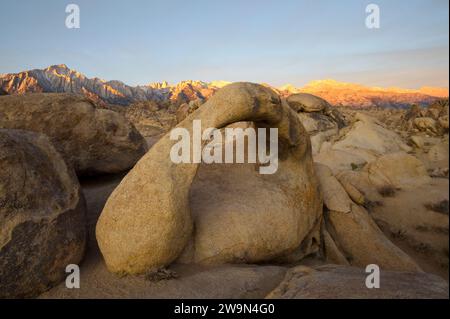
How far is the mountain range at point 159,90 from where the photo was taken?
35.3 meters

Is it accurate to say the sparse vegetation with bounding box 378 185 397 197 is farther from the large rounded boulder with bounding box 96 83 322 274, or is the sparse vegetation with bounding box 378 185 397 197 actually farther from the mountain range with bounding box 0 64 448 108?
the mountain range with bounding box 0 64 448 108

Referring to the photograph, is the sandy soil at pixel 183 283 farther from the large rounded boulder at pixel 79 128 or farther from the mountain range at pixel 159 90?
the mountain range at pixel 159 90

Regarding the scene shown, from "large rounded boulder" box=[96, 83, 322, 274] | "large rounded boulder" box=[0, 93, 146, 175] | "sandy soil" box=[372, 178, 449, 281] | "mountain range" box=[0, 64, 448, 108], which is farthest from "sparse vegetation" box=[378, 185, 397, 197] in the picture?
"mountain range" box=[0, 64, 448, 108]

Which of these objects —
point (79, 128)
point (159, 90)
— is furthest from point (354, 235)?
point (159, 90)

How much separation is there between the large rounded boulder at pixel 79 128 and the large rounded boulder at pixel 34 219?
1294 mm

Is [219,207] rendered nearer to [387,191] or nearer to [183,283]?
[183,283]

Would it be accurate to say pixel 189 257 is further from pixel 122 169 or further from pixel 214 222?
pixel 122 169

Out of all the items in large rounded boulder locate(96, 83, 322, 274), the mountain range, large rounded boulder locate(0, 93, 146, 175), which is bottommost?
large rounded boulder locate(96, 83, 322, 274)

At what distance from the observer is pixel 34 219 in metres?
2.54

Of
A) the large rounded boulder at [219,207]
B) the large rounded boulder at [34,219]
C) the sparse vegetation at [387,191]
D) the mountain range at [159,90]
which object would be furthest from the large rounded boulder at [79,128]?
the mountain range at [159,90]

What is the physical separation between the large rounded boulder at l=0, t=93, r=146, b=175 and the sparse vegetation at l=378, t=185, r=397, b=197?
581 centimetres

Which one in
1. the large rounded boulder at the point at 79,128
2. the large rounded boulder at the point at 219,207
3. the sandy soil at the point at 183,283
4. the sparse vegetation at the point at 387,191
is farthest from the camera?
the sparse vegetation at the point at 387,191

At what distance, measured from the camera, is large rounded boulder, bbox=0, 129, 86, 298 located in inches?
94.3
